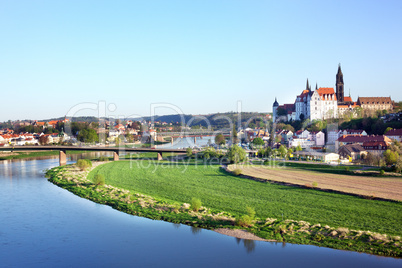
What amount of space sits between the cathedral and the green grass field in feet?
151

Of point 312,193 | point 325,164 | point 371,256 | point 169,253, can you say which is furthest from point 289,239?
point 325,164

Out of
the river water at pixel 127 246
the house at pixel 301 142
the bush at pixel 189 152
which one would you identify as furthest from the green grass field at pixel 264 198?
the house at pixel 301 142

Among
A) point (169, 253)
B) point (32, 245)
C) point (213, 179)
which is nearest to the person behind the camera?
A: point (169, 253)

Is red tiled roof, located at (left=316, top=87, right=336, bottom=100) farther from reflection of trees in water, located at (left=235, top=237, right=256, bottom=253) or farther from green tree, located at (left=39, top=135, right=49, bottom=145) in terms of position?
reflection of trees in water, located at (left=235, top=237, right=256, bottom=253)

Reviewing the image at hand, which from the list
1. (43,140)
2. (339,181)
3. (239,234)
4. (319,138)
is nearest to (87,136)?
(43,140)

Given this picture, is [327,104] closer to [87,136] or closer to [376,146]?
[376,146]

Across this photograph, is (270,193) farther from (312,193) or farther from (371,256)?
(371,256)

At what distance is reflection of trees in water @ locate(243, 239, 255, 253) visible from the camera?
1595cm

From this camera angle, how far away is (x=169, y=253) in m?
15.7

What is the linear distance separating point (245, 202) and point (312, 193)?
4651mm

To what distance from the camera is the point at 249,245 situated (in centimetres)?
1642

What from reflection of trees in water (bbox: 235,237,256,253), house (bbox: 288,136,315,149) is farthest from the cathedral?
reflection of trees in water (bbox: 235,237,256,253)

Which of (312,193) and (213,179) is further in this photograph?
(213,179)

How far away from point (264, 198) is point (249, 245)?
7557mm
